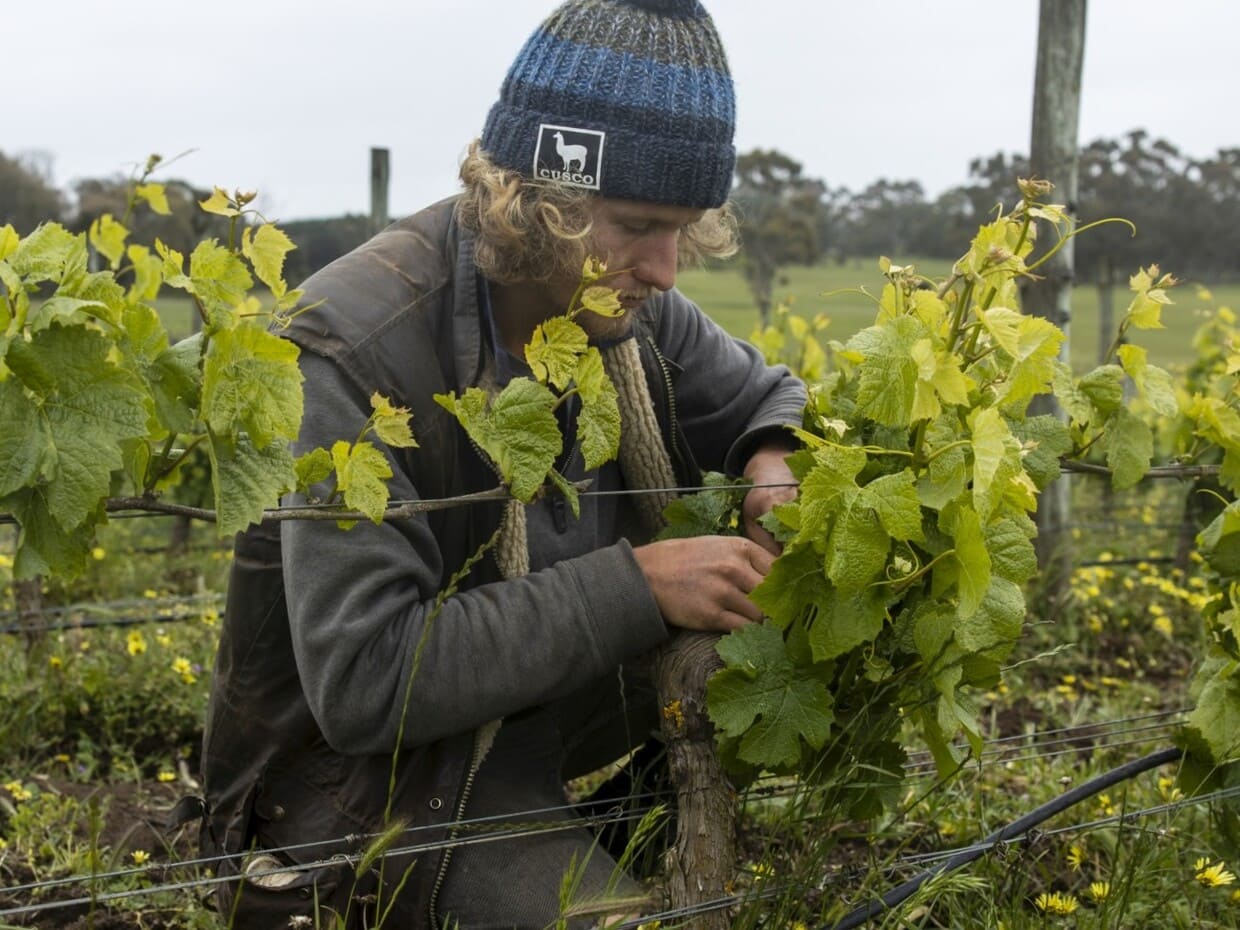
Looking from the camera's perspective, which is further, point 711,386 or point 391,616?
point 711,386

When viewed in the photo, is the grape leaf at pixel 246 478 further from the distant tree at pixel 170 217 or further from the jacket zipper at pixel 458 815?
the distant tree at pixel 170 217

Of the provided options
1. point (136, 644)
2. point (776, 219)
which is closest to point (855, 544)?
point (136, 644)

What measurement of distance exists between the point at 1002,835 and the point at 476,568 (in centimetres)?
96

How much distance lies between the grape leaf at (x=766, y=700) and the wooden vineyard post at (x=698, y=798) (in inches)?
3.9

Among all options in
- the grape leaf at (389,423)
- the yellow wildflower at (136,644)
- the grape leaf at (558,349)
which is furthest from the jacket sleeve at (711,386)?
the yellow wildflower at (136,644)

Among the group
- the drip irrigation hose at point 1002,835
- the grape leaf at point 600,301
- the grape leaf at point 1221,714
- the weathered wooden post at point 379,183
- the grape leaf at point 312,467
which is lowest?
the drip irrigation hose at point 1002,835

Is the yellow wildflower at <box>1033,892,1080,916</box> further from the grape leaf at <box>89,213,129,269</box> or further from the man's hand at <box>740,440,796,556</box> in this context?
the grape leaf at <box>89,213,129,269</box>

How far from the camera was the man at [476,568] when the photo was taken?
1.87 meters

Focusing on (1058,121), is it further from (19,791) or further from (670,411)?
(19,791)

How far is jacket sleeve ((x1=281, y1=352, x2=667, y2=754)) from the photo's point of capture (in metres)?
1.83

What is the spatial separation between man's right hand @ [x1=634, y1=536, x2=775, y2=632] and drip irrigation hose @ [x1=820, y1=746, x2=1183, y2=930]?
0.46 meters

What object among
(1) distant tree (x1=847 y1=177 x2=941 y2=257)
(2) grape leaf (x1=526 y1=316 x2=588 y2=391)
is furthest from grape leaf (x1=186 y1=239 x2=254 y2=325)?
(1) distant tree (x1=847 y1=177 x2=941 y2=257)

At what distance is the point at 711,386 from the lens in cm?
259

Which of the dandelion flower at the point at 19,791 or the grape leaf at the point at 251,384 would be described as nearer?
the grape leaf at the point at 251,384
